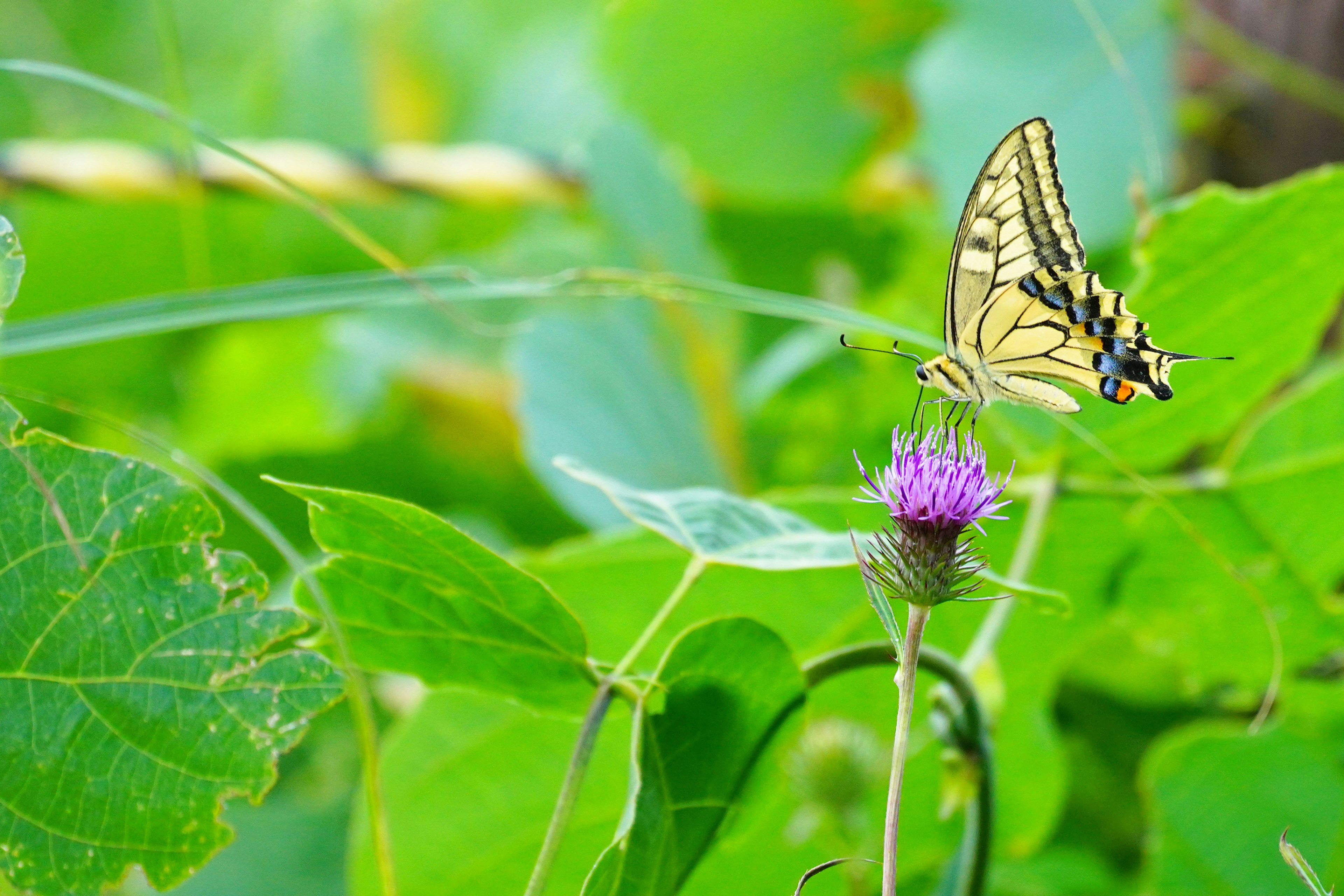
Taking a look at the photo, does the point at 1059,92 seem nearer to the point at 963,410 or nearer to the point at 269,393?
the point at 963,410

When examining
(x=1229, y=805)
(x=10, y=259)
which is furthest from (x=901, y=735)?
(x=1229, y=805)

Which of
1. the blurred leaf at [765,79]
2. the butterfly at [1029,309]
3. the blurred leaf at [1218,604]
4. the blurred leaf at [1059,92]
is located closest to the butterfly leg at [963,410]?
the butterfly at [1029,309]

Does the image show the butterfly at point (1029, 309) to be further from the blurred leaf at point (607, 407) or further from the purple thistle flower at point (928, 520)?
the blurred leaf at point (607, 407)

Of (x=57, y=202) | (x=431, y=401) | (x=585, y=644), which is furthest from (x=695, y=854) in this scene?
(x=57, y=202)

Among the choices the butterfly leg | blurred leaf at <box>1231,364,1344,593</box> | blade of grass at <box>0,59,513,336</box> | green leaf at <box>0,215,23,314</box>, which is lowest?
green leaf at <box>0,215,23,314</box>

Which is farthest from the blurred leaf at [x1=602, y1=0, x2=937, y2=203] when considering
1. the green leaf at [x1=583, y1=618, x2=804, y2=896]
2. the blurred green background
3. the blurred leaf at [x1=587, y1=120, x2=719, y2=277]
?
the green leaf at [x1=583, y1=618, x2=804, y2=896]

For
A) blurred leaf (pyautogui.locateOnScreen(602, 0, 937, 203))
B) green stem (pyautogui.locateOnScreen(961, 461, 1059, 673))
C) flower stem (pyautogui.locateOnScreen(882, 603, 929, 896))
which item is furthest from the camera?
blurred leaf (pyautogui.locateOnScreen(602, 0, 937, 203))

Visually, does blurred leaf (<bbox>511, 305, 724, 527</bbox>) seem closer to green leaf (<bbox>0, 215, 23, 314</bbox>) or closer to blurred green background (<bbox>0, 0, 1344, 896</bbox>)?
blurred green background (<bbox>0, 0, 1344, 896</bbox>)
